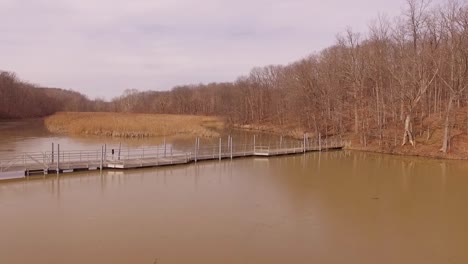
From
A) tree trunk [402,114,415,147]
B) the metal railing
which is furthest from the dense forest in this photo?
the metal railing

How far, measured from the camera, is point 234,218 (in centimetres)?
1373

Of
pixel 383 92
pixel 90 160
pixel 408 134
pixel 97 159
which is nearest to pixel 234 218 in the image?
pixel 90 160

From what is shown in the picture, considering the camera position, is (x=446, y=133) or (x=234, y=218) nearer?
(x=234, y=218)

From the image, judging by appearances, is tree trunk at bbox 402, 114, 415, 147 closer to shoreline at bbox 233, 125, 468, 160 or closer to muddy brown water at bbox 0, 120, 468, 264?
shoreline at bbox 233, 125, 468, 160

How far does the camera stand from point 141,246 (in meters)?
10.9

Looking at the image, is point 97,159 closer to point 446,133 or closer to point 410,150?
point 410,150

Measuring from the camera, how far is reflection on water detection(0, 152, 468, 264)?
10.6 metres

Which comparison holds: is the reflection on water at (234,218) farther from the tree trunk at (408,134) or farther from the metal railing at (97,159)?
the tree trunk at (408,134)

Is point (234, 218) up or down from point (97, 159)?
down

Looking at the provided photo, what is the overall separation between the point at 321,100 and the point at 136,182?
3238 cm

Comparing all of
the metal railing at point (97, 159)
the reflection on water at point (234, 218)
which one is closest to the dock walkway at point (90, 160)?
the metal railing at point (97, 159)

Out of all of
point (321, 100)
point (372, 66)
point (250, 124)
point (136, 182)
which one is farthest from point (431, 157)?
point (250, 124)

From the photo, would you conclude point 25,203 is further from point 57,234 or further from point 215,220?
point 215,220

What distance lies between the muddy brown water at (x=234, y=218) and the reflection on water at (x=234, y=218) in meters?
0.03
